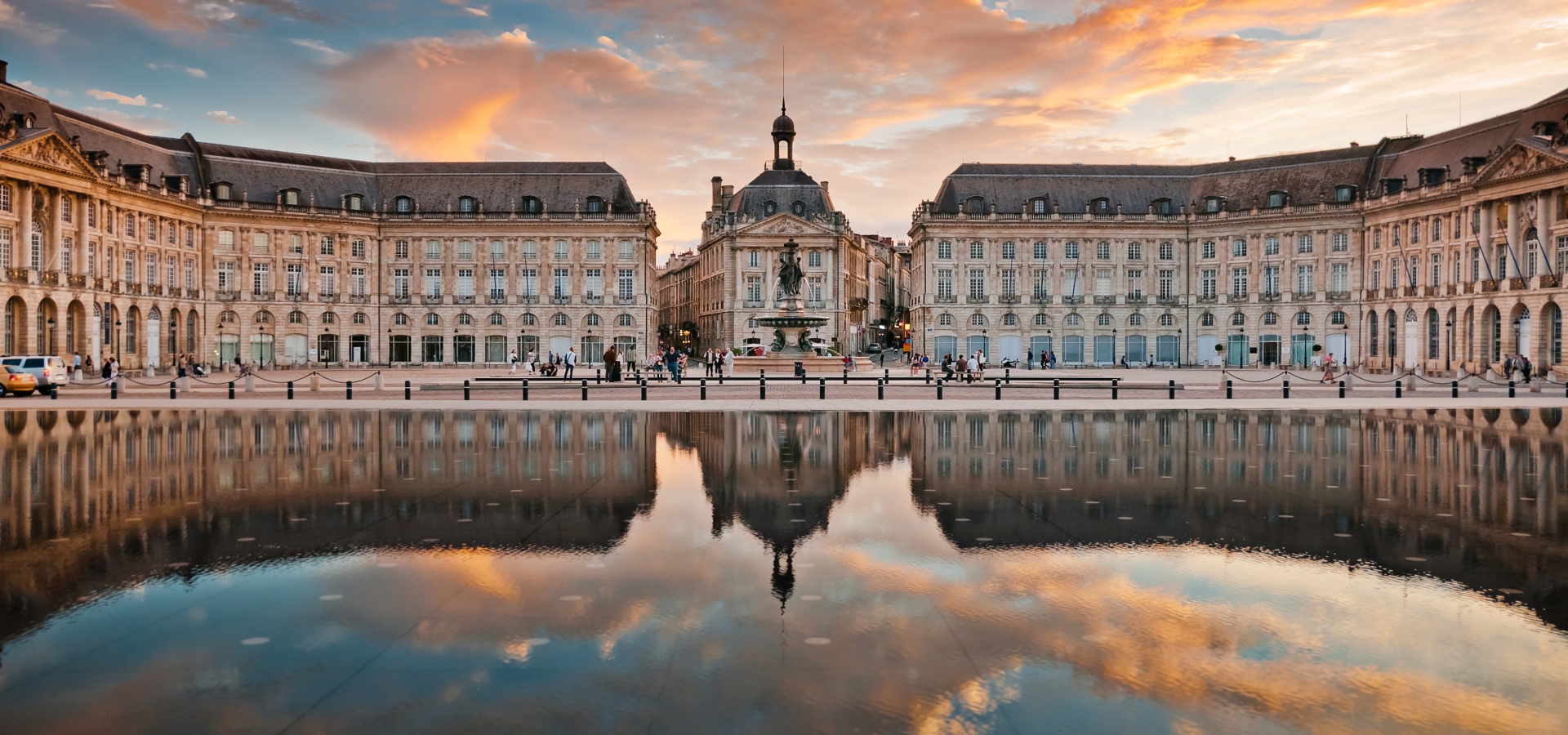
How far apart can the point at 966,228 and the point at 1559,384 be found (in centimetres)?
4963

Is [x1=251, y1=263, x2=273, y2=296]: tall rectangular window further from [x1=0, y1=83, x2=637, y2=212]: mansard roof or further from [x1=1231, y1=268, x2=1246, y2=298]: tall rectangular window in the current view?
[x1=1231, y1=268, x2=1246, y2=298]: tall rectangular window

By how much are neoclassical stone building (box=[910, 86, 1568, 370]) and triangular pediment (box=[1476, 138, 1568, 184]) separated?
5495 mm

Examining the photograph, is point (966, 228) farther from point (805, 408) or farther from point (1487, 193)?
point (805, 408)

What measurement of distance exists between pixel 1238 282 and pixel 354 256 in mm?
77649

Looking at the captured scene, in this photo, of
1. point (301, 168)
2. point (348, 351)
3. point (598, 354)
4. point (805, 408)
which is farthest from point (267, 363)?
point (805, 408)

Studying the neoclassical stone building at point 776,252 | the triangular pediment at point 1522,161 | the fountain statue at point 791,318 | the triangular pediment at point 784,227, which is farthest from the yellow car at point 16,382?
the triangular pediment at point 1522,161

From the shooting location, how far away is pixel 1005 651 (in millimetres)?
7020

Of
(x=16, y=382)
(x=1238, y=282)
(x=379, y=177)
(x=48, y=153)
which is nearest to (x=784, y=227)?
(x=379, y=177)

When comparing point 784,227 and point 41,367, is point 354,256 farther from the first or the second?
point 41,367

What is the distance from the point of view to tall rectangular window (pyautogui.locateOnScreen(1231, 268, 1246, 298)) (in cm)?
8819

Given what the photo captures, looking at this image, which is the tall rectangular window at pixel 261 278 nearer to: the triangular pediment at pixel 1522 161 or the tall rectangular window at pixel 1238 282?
the tall rectangular window at pixel 1238 282

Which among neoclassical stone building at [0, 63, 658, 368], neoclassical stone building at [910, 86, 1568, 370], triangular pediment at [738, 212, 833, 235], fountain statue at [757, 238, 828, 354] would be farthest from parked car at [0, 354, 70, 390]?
neoclassical stone building at [910, 86, 1568, 370]

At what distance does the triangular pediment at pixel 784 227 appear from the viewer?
320ft

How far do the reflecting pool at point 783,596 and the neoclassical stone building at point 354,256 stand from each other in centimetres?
6449
